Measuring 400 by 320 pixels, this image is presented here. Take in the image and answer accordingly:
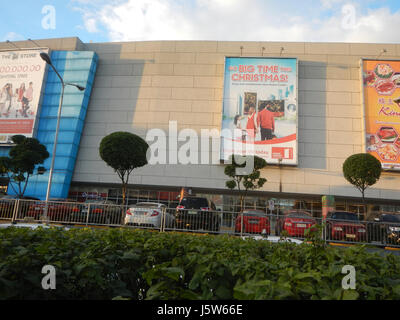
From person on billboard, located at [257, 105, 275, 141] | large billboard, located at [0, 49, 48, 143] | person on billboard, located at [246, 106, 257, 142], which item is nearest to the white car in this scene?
person on billboard, located at [246, 106, 257, 142]

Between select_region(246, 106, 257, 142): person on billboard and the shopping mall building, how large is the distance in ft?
0.91

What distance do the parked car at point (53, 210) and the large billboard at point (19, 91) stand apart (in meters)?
18.9

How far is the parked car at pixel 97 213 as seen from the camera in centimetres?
1212

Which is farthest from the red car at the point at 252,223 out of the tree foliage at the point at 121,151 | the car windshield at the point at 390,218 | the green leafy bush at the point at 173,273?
the green leafy bush at the point at 173,273

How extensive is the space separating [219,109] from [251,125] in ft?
12.3

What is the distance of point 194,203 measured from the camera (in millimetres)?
13531

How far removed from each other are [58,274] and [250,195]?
26543 millimetres

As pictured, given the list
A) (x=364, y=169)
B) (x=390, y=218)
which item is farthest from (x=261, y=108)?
(x=390, y=218)

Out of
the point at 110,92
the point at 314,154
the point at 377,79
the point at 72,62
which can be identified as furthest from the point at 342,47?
the point at 72,62

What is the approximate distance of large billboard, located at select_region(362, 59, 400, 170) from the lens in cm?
2544

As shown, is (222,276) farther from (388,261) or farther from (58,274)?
(388,261)

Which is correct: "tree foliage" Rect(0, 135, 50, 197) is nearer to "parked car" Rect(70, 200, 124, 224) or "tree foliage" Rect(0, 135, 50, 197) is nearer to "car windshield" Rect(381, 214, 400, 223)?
"parked car" Rect(70, 200, 124, 224)

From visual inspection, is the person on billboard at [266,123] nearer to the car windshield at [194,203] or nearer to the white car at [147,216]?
the car windshield at [194,203]

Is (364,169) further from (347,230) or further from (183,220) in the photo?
(183,220)
